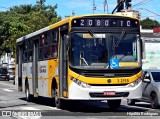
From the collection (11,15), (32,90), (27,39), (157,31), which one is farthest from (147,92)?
(11,15)

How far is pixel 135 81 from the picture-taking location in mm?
15398

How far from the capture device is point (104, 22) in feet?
51.4

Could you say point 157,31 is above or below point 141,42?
above

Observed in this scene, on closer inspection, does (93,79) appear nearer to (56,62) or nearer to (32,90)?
(56,62)

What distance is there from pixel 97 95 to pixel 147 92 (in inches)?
154

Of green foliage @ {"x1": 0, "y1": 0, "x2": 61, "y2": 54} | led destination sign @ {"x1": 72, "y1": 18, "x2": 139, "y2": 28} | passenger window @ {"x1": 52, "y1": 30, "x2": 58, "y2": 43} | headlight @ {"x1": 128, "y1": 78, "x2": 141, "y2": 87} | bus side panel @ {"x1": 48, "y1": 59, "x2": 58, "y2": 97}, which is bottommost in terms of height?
headlight @ {"x1": 128, "y1": 78, "x2": 141, "y2": 87}

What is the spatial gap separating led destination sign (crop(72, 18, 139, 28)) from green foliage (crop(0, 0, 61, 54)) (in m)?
43.0

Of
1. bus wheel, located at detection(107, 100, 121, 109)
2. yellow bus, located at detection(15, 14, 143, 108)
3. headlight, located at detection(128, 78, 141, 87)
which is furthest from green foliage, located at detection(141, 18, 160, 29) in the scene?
headlight, located at detection(128, 78, 141, 87)

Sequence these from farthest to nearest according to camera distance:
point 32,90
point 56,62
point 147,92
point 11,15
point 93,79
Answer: point 11,15 < point 32,90 < point 147,92 < point 56,62 < point 93,79


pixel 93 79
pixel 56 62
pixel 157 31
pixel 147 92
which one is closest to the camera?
pixel 93 79

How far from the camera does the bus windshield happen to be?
15.1 metres

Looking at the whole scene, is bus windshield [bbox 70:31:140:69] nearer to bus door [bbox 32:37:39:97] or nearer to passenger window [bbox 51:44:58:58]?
passenger window [bbox 51:44:58:58]

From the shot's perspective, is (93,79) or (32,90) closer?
(93,79)

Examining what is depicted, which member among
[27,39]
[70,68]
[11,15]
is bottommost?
[70,68]
